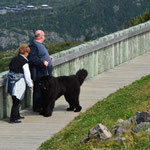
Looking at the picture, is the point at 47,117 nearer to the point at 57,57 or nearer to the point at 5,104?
the point at 5,104

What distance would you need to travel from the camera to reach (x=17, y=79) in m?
10.8

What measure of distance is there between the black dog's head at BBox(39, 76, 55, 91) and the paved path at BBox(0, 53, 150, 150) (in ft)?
1.78

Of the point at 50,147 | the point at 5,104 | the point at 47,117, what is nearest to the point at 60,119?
the point at 47,117

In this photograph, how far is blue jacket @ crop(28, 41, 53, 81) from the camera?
11.5 metres

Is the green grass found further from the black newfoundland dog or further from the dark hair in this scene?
the dark hair

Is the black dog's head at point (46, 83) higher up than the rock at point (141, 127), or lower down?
lower down

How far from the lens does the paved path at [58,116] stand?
9.45m

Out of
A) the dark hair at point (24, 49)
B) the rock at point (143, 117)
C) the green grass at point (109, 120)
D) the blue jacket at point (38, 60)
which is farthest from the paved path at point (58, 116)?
the rock at point (143, 117)

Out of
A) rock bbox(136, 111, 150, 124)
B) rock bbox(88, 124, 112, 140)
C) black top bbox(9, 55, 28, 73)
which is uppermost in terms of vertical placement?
black top bbox(9, 55, 28, 73)

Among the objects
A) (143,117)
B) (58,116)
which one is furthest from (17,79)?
(143,117)

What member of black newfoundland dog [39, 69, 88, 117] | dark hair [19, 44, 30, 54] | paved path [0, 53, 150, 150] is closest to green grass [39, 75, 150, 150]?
paved path [0, 53, 150, 150]

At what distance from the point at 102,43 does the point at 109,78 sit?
114 cm

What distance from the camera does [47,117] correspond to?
36.9 ft

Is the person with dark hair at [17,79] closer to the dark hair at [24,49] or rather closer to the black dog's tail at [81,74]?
the dark hair at [24,49]
